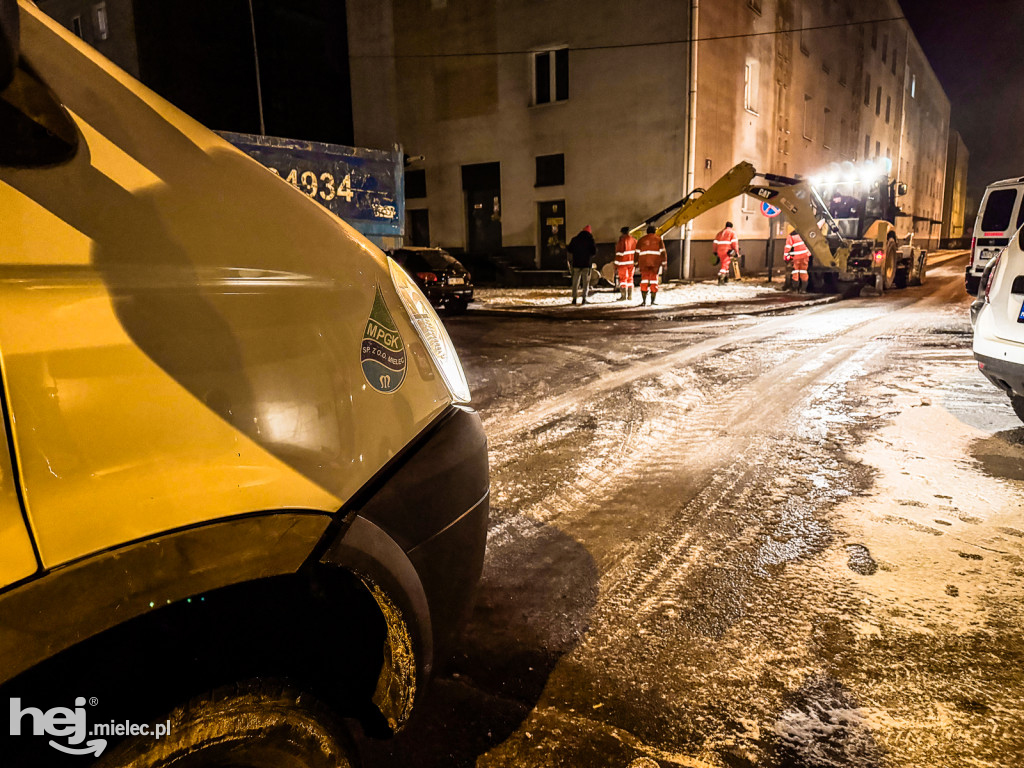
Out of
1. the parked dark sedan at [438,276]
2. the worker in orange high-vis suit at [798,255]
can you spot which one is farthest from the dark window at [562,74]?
the parked dark sedan at [438,276]

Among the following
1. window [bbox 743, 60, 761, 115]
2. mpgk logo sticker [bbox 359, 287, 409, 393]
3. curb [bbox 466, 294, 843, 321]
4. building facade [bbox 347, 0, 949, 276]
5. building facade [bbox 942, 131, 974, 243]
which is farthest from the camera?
building facade [bbox 942, 131, 974, 243]

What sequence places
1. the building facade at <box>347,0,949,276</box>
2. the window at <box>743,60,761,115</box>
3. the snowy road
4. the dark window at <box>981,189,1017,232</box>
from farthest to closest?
the window at <box>743,60,761,115</box>, the building facade at <box>347,0,949,276</box>, the dark window at <box>981,189,1017,232</box>, the snowy road

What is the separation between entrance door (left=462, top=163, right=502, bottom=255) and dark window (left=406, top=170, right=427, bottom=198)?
193cm

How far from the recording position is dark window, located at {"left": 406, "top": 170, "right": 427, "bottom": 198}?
26656 millimetres

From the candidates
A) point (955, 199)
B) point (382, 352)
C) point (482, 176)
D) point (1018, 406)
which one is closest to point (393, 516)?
point (382, 352)

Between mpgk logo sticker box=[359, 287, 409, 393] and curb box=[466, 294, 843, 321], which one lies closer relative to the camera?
mpgk logo sticker box=[359, 287, 409, 393]

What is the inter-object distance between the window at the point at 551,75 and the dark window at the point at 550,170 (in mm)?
1999

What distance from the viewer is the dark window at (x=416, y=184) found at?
26.7m

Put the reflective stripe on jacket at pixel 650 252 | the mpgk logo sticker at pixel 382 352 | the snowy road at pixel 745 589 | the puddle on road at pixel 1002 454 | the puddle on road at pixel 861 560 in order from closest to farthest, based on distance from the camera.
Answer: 1. the mpgk logo sticker at pixel 382 352
2. the snowy road at pixel 745 589
3. the puddle on road at pixel 861 560
4. the puddle on road at pixel 1002 454
5. the reflective stripe on jacket at pixel 650 252

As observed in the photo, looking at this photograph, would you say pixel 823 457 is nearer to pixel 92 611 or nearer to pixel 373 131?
pixel 92 611

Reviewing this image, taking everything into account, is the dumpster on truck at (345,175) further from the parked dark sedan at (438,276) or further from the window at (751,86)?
the window at (751,86)

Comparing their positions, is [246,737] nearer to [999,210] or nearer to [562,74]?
[999,210]

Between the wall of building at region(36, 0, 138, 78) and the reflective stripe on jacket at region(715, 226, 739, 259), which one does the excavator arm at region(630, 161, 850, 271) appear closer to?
the reflective stripe on jacket at region(715, 226, 739, 259)

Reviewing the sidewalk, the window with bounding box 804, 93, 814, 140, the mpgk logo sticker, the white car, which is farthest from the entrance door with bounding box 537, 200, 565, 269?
the mpgk logo sticker
